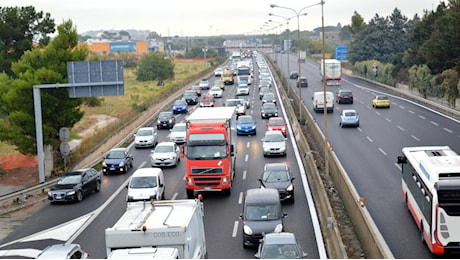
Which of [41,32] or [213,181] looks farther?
[41,32]

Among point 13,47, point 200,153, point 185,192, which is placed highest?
point 13,47

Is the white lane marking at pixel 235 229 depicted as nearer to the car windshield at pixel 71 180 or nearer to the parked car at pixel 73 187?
the parked car at pixel 73 187

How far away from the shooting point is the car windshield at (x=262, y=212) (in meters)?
20.9

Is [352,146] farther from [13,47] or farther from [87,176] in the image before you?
[13,47]

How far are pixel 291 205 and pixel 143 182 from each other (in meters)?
6.75

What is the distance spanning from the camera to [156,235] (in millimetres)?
13766

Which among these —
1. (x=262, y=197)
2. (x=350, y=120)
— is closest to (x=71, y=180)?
(x=262, y=197)

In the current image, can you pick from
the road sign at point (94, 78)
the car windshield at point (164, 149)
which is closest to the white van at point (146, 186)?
the car windshield at point (164, 149)

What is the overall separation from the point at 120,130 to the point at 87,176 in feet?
60.9

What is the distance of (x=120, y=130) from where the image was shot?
49.1 m

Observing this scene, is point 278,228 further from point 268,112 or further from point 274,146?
point 268,112

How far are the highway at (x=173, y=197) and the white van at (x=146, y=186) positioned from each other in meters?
0.93

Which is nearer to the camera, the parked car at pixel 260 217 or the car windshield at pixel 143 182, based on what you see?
the parked car at pixel 260 217

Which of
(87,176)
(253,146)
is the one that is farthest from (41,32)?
(87,176)
